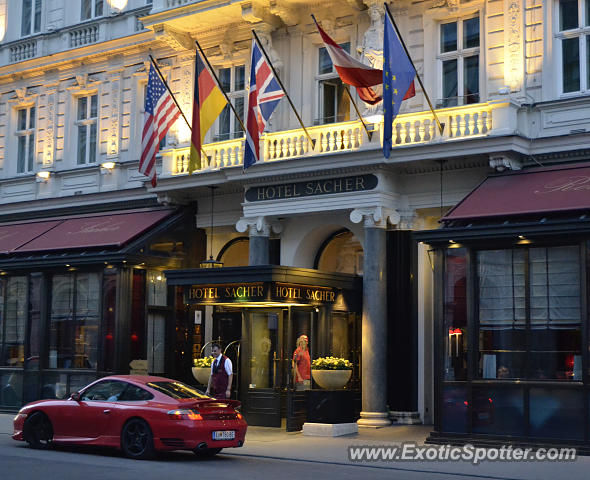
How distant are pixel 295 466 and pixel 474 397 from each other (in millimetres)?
4403

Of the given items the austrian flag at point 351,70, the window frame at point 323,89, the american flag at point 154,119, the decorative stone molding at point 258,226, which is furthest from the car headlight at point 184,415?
the window frame at point 323,89

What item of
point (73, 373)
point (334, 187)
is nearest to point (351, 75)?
point (334, 187)

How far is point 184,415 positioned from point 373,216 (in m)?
7.93

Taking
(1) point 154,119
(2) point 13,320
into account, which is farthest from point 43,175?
(1) point 154,119

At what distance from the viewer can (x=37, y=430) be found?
58.1 ft

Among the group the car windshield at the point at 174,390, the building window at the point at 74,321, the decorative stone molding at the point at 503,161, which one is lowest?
the car windshield at the point at 174,390

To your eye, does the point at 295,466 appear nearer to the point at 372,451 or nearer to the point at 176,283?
the point at 372,451

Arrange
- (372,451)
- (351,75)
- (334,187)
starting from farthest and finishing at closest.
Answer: (334,187), (351,75), (372,451)

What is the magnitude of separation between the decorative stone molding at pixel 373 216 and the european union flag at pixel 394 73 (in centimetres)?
272

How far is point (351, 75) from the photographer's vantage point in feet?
67.9

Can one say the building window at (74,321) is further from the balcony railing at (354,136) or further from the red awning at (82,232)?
the balcony railing at (354,136)

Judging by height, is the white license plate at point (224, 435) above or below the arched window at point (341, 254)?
below

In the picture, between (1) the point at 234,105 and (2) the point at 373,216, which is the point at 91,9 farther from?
(2) the point at 373,216

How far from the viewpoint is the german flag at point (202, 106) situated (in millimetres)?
23156
